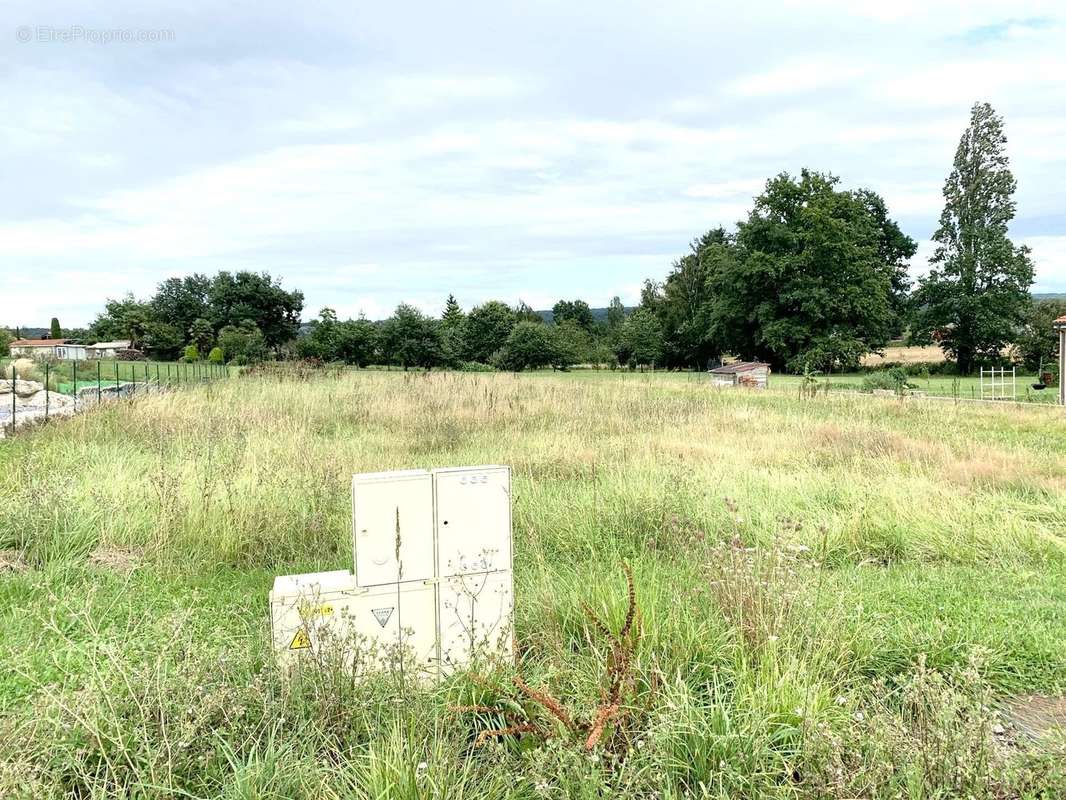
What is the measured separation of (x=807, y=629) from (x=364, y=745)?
6.49ft

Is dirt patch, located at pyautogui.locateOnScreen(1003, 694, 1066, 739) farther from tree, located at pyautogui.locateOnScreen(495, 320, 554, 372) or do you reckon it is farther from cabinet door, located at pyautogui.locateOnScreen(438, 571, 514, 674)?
tree, located at pyautogui.locateOnScreen(495, 320, 554, 372)

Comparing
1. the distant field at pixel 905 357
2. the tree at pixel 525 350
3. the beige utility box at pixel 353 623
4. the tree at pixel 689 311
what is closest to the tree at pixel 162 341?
the tree at pixel 525 350

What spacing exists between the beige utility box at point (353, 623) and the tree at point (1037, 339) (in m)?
41.0

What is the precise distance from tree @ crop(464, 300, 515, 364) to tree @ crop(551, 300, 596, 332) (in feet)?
56.7

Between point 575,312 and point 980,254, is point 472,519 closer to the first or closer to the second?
point 980,254

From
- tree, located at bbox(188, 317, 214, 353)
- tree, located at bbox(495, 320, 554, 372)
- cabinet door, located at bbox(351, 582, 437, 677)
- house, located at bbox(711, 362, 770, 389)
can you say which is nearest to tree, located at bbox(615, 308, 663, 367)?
tree, located at bbox(495, 320, 554, 372)

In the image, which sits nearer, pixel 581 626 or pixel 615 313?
pixel 581 626

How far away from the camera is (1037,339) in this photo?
37000mm

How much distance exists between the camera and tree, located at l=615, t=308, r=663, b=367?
167ft

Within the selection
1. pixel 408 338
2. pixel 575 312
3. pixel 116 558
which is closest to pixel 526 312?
pixel 575 312

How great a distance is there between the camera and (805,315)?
40312 millimetres

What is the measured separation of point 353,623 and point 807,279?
1611 inches

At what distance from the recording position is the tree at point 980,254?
38000 millimetres

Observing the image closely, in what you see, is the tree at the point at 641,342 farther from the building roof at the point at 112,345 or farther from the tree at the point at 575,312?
the building roof at the point at 112,345
